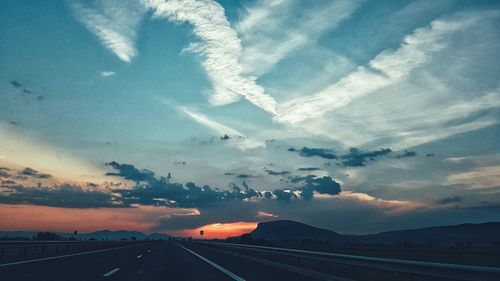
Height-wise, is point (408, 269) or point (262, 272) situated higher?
point (408, 269)

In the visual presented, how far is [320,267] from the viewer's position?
666 inches

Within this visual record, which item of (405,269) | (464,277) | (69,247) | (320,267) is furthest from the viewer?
(69,247)

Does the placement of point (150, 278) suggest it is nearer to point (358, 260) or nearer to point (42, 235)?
point (358, 260)

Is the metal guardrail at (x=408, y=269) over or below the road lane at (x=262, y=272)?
over

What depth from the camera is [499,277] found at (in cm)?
670

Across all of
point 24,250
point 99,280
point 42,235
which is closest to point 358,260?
point 99,280

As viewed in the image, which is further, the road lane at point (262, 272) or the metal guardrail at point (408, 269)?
the road lane at point (262, 272)

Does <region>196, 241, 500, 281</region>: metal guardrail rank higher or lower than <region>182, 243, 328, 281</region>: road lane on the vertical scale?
higher

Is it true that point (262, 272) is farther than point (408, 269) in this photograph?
Yes

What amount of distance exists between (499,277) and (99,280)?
10.3 m

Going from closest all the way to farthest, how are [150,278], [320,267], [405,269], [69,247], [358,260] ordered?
1. [405,269]
2. [358,260]
3. [150,278]
4. [320,267]
5. [69,247]

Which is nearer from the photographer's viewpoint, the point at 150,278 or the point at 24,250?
the point at 150,278

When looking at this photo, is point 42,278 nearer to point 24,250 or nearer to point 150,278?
point 150,278

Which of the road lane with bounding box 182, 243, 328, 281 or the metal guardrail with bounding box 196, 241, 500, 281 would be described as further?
the road lane with bounding box 182, 243, 328, 281
